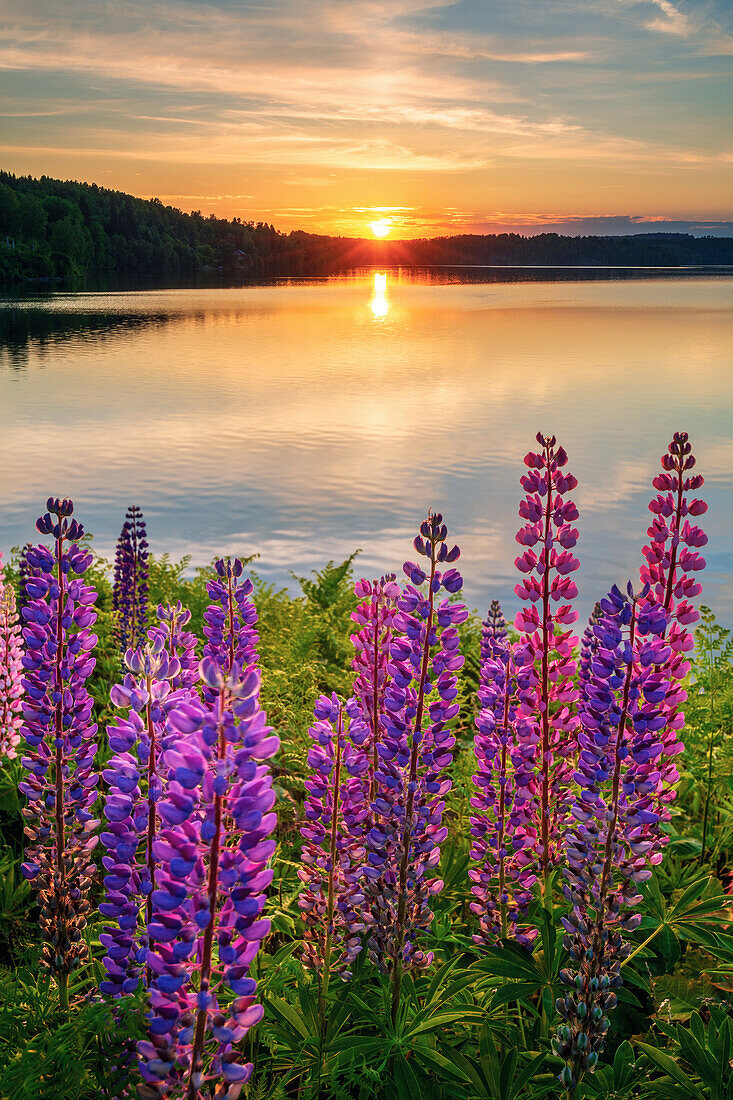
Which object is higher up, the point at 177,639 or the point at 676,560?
the point at 676,560

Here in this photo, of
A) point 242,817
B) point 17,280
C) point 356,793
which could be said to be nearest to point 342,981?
point 356,793

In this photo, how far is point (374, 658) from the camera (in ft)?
12.0

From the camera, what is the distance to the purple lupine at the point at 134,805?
8.50ft

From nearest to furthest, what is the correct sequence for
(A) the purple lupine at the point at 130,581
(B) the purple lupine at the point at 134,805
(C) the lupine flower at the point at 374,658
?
(B) the purple lupine at the point at 134,805
(C) the lupine flower at the point at 374,658
(A) the purple lupine at the point at 130,581

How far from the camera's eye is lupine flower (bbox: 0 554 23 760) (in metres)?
5.79

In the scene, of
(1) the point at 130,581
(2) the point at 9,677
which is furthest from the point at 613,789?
(1) the point at 130,581

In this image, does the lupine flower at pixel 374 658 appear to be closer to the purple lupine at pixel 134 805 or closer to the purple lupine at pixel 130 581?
the purple lupine at pixel 134 805

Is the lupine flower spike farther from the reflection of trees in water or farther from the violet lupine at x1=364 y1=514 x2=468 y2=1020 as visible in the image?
the reflection of trees in water

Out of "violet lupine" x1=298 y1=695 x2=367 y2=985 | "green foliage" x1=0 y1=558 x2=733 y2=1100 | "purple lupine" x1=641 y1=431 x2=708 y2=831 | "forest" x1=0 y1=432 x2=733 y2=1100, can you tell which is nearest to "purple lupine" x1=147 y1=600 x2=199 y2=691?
"forest" x1=0 y1=432 x2=733 y2=1100

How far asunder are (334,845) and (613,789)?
3.34 ft

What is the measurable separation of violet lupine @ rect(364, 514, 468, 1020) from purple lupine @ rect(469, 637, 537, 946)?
49 centimetres

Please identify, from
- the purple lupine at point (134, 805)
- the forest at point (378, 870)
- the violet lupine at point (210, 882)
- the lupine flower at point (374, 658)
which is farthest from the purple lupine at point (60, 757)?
the violet lupine at point (210, 882)

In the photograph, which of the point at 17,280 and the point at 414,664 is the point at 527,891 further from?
the point at 17,280

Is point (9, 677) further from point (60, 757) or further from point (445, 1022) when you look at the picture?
point (445, 1022)
